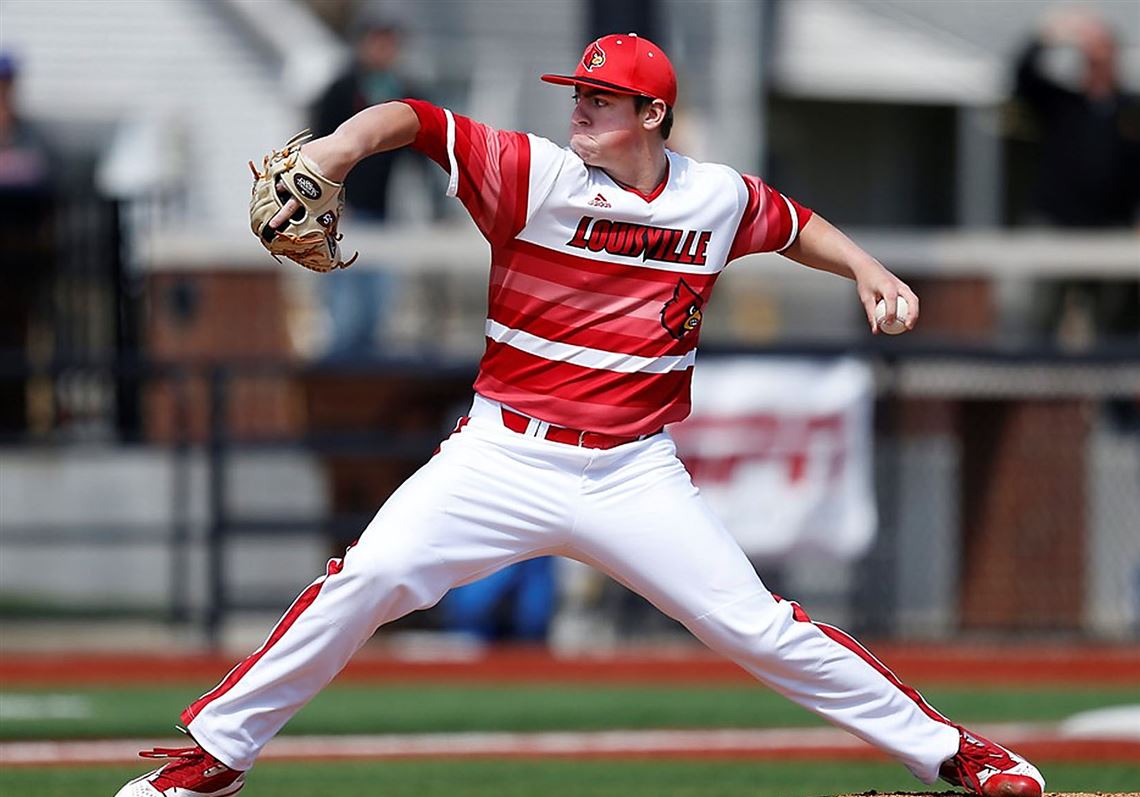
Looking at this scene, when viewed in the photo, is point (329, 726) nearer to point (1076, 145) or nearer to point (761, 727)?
point (761, 727)

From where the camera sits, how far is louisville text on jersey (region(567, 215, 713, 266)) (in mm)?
5539

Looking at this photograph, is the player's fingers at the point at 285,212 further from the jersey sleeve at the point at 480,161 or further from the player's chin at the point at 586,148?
the player's chin at the point at 586,148

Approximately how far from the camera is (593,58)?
5.57 m

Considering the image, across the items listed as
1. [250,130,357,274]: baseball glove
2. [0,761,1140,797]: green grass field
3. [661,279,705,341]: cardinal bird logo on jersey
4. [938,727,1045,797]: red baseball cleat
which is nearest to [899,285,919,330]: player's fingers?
[661,279,705,341]: cardinal bird logo on jersey

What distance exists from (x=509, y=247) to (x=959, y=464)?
298 inches

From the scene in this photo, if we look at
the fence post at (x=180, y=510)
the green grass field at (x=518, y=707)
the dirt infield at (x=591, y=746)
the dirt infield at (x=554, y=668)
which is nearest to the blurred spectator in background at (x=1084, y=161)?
the dirt infield at (x=554, y=668)

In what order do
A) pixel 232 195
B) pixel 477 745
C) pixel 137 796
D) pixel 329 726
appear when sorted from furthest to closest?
1. pixel 232 195
2. pixel 329 726
3. pixel 477 745
4. pixel 137 796

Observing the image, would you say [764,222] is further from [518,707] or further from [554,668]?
[554,668]

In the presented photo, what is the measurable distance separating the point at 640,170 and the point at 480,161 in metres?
0.50

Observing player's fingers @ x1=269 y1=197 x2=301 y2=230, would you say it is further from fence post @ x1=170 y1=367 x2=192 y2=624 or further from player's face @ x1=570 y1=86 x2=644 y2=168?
fence post @ x1=170 y1=367 x2=192 y2=624

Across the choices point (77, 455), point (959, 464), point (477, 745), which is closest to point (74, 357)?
point (77, 455)

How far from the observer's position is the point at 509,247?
5555 millimetres

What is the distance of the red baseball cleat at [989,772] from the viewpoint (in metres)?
5.64

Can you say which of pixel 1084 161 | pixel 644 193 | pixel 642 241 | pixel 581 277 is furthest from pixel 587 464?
pixel 1084 161
